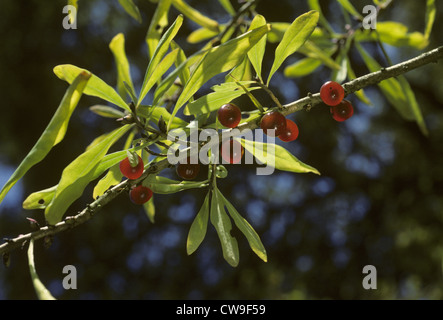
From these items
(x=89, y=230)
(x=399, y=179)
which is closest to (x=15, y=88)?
(x=89, y=230)

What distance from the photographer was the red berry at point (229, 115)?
0.71m

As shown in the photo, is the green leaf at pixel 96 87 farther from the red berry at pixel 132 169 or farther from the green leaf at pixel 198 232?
the green leaf at pixel 198 232

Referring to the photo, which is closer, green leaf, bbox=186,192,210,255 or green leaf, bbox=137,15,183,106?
green leaf, bbox=137,15,183,106

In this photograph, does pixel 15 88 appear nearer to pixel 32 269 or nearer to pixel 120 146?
pixel 120 146

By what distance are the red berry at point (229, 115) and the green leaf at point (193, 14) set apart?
56cm

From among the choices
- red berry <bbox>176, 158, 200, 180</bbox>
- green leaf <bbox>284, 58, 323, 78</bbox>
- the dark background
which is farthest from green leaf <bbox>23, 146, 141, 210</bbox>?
the dark background

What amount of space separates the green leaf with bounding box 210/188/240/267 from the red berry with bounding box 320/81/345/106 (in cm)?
27

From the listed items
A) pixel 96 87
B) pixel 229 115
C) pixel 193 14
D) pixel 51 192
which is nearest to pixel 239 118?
pixel 229 115

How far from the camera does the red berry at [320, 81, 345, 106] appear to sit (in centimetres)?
76

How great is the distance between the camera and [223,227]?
81cm

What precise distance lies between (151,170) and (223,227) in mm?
192

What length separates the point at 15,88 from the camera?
3301 millimetres

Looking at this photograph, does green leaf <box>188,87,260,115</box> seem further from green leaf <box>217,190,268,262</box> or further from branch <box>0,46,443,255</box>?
green leaf <box>217,190,268,262</box>

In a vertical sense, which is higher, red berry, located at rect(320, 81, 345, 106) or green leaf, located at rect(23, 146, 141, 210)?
red berry, located at rect(320, 81, 345, 106)
